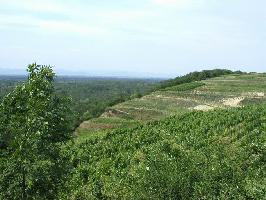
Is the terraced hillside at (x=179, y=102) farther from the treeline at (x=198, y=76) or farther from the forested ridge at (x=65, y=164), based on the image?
the treeline at (x=198, y=76)

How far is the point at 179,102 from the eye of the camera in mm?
79812

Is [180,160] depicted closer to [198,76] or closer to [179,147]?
[179,147]

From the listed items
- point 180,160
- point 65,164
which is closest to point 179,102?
point 180,160

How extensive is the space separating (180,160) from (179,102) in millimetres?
52338

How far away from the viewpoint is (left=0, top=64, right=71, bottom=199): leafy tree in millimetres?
19812

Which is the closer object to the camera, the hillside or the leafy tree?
the leafy tree

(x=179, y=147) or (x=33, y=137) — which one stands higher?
(x=33, y=137)

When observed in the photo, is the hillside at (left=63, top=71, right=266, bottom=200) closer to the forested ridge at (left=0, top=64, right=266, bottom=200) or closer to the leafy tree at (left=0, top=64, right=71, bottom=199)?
the forested ridge at (left=0, top=64, right=266, bottom=200)

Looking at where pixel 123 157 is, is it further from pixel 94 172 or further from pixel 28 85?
pixel 28 85

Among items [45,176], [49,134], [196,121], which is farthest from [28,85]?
[196,121]

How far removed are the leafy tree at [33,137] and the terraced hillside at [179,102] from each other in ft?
157

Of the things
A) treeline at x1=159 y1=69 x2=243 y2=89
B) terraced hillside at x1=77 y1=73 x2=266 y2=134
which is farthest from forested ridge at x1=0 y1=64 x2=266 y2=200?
treeline at x1=159 y1=69 x2=243 y2=89

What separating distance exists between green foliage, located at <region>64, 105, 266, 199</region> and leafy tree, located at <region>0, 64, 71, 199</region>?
7.55ft

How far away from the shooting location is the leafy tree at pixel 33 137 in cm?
1981
